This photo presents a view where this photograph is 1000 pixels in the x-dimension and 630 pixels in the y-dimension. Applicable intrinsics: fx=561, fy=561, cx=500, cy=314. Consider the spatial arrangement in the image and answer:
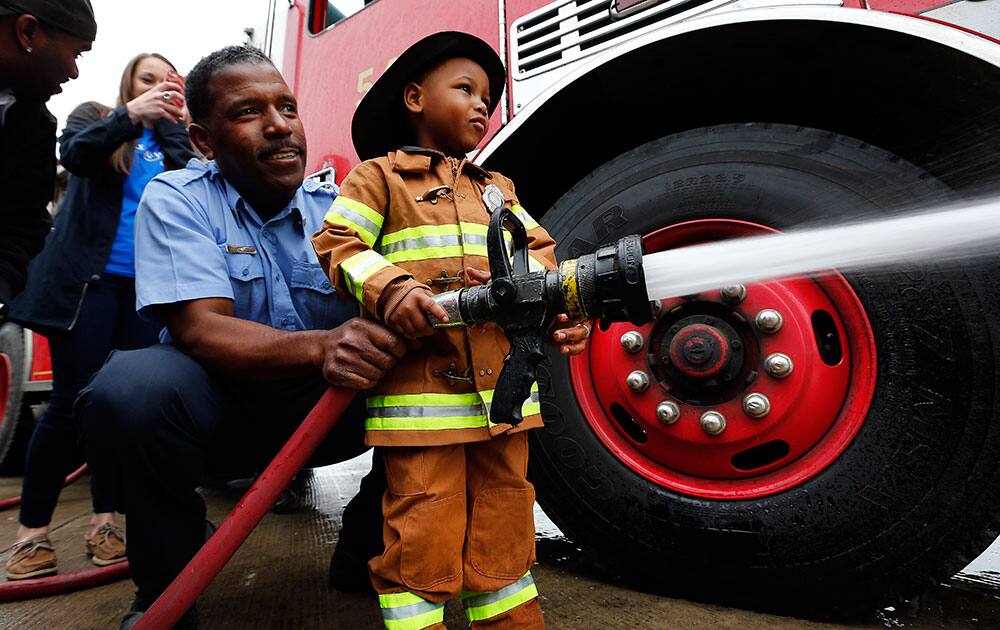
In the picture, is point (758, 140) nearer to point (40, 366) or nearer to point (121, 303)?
point (121, 303)

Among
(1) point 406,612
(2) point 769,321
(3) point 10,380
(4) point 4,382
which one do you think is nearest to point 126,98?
(1) point 406,612

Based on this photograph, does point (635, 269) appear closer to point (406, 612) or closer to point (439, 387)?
point (439, 387)

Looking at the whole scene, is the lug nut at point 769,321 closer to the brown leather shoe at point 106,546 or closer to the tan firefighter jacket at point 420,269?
the tan firefighter jacket at point 420,269

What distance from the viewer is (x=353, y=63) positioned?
2.83m

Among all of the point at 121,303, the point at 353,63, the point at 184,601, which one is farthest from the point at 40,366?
the point at 184,601

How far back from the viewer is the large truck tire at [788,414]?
1165mm

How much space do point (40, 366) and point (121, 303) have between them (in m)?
2.20

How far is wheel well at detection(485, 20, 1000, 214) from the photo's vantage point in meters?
1.23

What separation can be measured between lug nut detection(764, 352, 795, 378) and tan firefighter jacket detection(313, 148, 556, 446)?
56 cm

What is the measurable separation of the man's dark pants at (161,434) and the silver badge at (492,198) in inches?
26.9

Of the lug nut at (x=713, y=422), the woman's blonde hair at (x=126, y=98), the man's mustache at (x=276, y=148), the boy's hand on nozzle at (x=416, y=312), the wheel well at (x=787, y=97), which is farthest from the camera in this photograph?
the woman's blonde hair at (x=126, y=98)

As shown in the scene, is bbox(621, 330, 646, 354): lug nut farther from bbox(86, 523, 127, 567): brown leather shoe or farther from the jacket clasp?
bbox(86, 523, 127, 567): brown leather shoe

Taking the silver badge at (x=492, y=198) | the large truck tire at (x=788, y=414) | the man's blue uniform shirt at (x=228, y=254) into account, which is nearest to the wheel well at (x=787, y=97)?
the large truck tire at (x=788, y=414)

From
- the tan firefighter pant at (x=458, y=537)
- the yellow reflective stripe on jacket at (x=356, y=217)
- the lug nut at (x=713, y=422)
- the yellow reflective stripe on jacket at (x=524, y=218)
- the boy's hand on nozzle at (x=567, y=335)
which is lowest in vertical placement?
the tan firefighter pant at (x=458, y=537)
